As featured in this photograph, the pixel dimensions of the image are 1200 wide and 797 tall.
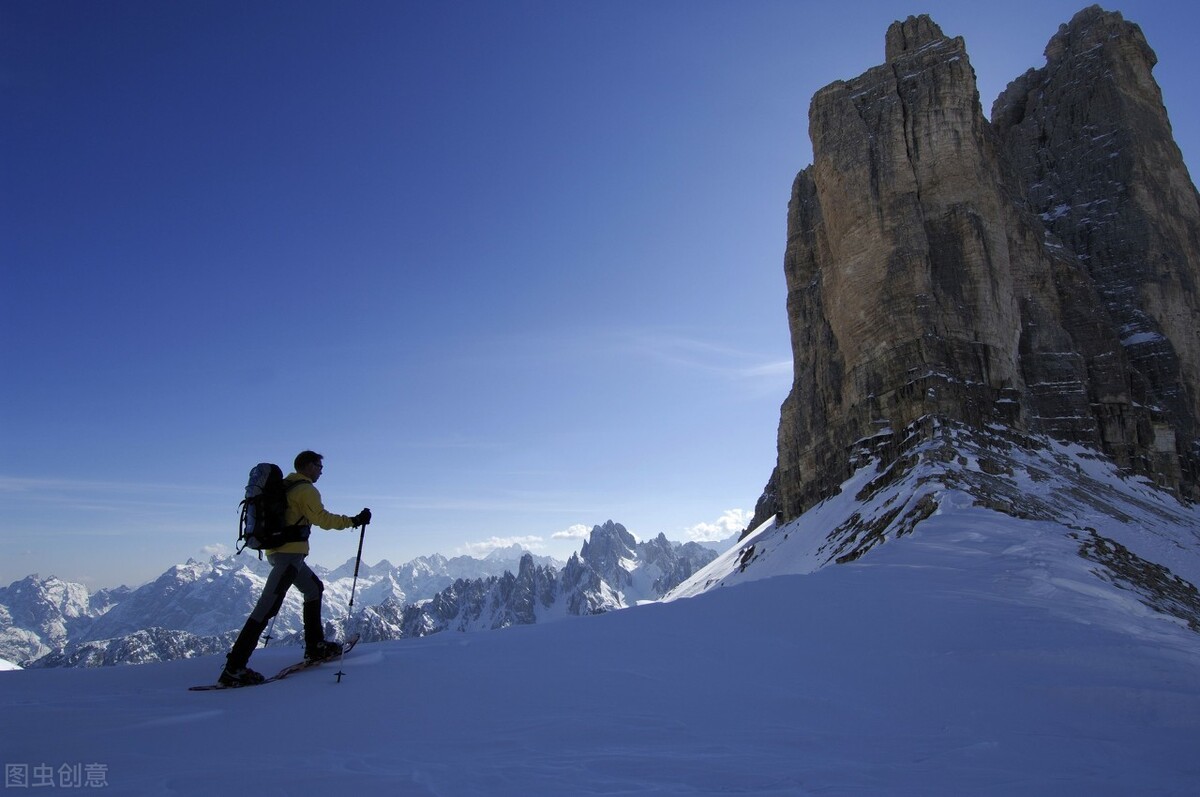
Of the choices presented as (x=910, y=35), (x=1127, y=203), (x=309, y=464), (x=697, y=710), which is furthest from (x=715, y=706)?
(x=1127, y=203)

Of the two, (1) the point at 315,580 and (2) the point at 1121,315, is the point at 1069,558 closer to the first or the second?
(1) the point at 315,580

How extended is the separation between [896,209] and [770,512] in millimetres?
44752

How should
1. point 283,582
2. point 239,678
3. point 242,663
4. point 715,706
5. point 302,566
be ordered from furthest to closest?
point 302,566 < point 283,582 < point 242,663 < point 239,678 < point 715,706

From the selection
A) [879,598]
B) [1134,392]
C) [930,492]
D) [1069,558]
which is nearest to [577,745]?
[879,598]

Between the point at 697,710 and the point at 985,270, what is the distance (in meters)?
48.8

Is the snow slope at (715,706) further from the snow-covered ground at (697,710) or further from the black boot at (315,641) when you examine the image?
the black boot at (315,641)

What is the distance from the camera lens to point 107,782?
3.75 m

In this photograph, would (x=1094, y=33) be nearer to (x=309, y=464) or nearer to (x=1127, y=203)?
(x=1127, y=203)

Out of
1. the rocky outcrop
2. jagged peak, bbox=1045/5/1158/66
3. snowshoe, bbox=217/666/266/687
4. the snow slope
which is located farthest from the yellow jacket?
jagged peak, bbox=1045/5/1158/66

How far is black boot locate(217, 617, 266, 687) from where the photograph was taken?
6.50m

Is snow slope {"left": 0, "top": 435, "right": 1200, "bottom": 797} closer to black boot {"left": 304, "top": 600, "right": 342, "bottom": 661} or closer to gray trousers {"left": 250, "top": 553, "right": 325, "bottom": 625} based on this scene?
black boot {"left": 304, "top": 600, "right": 342, "bottom": 661}

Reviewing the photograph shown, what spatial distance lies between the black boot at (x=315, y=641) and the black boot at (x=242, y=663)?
0.53 metres

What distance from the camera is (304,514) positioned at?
291 inches

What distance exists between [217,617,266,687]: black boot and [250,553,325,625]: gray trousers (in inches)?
8.2
